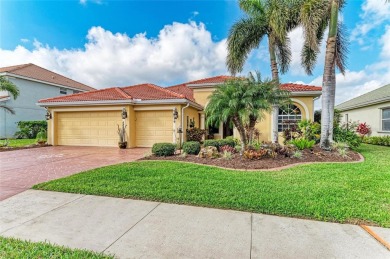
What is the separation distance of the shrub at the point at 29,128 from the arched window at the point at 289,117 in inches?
867

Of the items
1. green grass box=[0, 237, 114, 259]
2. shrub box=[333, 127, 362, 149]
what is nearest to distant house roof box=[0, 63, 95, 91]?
green grass box=[0, 237, 114, 259]

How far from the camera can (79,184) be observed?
5652mm

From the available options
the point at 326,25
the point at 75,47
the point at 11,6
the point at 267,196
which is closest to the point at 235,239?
the point at 267,196

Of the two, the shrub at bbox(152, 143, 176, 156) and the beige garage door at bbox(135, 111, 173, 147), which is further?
the beige garage door at bbox(135, 111, 173, 147)

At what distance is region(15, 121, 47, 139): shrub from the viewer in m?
20.3

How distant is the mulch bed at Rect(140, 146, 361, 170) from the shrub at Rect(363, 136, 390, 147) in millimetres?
9075

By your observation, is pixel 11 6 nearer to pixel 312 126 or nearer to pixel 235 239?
pixel 235 239

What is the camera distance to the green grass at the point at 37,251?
2746 millimetres

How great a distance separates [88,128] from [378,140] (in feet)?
72.8

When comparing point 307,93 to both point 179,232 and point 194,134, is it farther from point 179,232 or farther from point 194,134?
point 179,232

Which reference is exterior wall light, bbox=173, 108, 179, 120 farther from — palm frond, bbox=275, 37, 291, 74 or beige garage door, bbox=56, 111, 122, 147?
palm frond, bbox=275, 37, 291, 74

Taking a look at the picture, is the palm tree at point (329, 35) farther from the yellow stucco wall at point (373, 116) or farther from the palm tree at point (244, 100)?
the yellow stucco wall at point (373, 116)

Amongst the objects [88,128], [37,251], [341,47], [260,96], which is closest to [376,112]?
[341,47]

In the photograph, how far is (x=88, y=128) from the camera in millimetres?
15289
